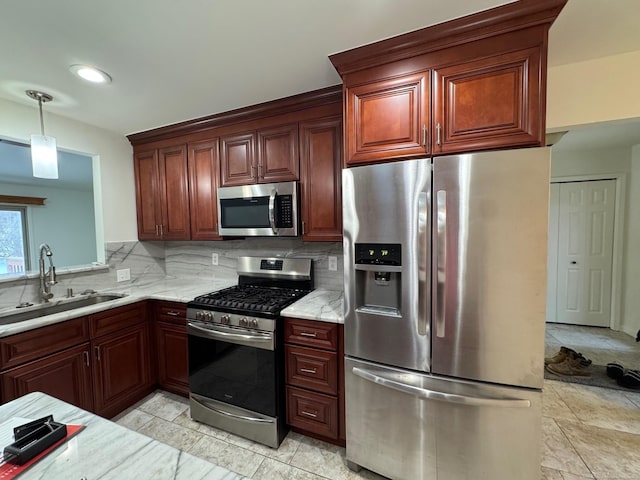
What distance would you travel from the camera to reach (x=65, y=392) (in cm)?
187

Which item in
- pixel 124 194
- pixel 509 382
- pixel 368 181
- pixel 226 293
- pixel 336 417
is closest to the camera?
pixel 509 382

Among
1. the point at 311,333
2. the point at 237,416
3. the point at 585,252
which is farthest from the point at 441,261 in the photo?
the point at 585,252

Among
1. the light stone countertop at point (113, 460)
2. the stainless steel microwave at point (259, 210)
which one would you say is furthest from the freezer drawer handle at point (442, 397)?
the stainless steel microwave at point (259, 210)

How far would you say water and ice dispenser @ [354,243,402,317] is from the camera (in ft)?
4.81

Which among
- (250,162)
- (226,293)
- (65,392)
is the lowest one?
(65,392)

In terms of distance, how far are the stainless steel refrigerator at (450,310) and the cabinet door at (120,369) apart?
195 centimetres

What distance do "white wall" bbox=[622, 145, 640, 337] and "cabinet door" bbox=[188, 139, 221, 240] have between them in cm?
520

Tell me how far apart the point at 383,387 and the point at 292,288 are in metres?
1.20

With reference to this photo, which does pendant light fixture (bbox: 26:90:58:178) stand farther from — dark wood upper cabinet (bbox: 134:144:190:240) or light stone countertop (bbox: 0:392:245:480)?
light stone countertop (bbox: 0:392:245:480)

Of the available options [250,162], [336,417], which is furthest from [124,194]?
[336,417]

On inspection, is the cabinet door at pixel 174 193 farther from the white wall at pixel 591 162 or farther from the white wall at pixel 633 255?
the white wall at pixel 633 255

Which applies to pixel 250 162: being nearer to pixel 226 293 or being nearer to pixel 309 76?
pixel 309 76

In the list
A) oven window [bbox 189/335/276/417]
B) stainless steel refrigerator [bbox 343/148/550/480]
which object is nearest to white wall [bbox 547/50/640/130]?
stainless steel refrigerator [bbox 343/148/550/480]

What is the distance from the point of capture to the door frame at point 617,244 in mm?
3721
